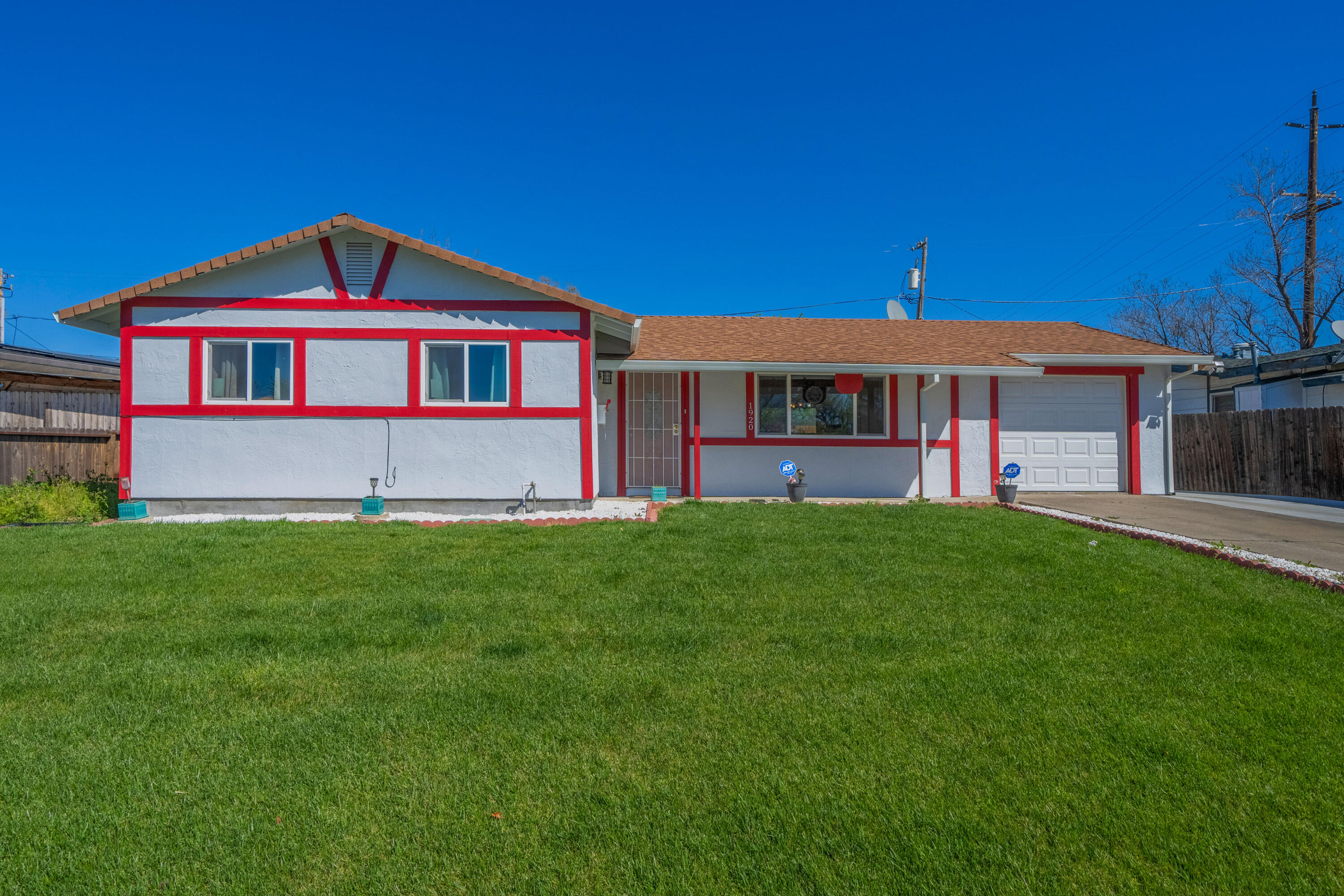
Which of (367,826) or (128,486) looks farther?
(128,486)

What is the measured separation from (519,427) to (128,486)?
561cm

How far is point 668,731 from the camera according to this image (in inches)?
126

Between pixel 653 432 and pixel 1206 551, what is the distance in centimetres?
821

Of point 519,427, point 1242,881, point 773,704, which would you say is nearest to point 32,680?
point 773,704

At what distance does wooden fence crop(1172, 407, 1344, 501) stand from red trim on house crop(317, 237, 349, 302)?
53.5 feet

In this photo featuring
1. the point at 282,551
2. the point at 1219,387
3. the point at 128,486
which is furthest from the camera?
the point at 1219,387

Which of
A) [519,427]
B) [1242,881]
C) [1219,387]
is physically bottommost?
[1242,881]

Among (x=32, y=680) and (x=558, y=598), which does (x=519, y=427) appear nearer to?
(x=558, y=598)

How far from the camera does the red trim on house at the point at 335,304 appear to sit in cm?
1016

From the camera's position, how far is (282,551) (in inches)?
272

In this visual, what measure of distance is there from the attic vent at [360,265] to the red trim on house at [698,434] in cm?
537

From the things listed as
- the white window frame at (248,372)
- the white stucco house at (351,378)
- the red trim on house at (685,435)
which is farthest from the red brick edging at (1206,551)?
the white window frame at (248,372)

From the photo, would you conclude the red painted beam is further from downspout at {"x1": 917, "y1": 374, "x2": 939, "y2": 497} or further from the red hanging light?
downspout at {"x1": 917, "y1": 374, "x2": 939, "y2": 497}

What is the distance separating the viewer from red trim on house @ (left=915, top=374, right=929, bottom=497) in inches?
496
